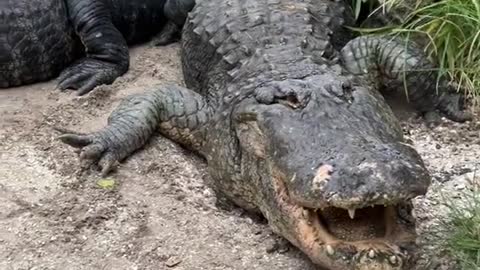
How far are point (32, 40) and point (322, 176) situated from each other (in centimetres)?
257

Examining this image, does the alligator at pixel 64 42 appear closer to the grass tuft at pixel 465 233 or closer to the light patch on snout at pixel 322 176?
the light patch on snout at pixel 322 176

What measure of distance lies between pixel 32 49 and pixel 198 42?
0.99 meters

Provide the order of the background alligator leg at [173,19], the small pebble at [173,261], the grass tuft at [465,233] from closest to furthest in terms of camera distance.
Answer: the grass tuft at [465,233]
the small pebble at [173,261]
the background alligator leg at [173,19]

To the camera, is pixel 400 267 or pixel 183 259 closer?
pixel 400 267

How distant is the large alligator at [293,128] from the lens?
3.14 m

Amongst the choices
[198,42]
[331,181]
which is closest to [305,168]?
[331,181]

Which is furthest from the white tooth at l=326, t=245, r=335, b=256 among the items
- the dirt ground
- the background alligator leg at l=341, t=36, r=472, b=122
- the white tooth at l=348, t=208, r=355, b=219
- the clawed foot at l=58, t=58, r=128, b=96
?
the clawed foot at l=58, t=58, r=128, b=96

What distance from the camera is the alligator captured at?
5.11 m

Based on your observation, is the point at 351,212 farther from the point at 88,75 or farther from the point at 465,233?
the point at 88,75

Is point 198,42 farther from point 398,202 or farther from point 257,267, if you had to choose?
point 398,202

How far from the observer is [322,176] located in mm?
3156

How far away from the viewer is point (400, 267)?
3.11 metres

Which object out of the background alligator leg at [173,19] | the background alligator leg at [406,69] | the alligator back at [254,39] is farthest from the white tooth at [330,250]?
the background alligator leg at [173,19]

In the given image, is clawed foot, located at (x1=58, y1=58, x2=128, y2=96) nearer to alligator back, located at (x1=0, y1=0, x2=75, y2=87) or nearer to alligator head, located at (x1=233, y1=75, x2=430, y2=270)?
alligator back, located at (x1=0, y1=0, x2=75, y2=87)
